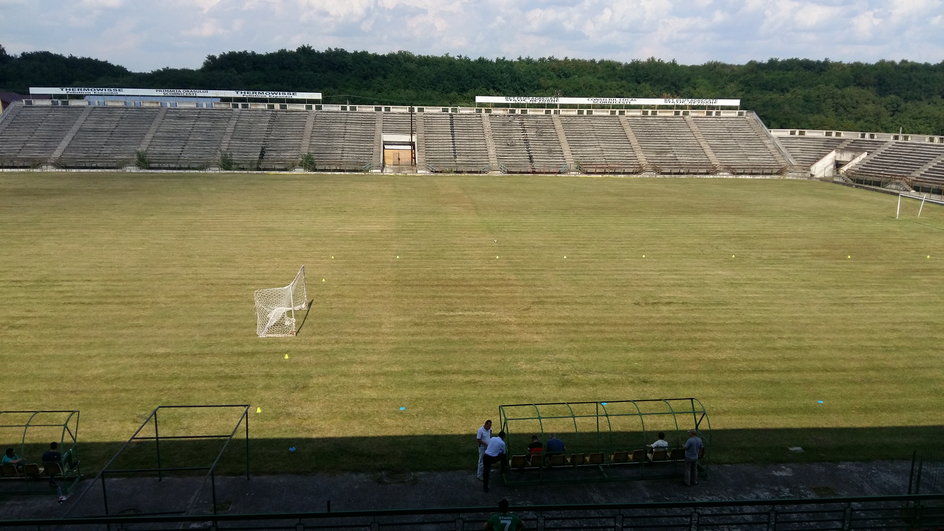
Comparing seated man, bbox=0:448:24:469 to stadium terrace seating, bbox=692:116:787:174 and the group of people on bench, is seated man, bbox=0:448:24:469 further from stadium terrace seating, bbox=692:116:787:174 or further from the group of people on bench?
Answer: stadium terrace seating, bbox=692:116:787:174

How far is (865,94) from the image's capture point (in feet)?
387

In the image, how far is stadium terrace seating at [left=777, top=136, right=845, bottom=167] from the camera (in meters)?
80.9

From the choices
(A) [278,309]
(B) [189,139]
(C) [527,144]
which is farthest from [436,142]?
(A) [278,309]

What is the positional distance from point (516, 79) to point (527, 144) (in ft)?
189

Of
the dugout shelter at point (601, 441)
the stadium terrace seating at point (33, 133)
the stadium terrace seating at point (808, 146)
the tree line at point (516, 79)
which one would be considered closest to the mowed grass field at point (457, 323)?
the dugout shelter at point (601, 441)

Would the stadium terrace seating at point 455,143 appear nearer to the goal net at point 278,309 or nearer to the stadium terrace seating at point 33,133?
the stadium terrace seating at point 33,133

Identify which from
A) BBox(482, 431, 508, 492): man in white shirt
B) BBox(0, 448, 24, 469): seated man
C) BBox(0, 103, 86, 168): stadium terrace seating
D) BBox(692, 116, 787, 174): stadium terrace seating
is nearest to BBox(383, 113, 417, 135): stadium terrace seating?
BBox(0, 103, 86, 168): stadium terrace seating

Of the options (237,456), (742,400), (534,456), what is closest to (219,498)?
(237,456)

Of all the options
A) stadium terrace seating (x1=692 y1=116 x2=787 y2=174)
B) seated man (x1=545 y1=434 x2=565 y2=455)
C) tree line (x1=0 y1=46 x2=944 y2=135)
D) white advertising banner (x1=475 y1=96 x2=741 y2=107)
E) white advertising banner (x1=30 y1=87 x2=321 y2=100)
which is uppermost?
tree line (x1=0 y1=46 x2=944 y2=135)

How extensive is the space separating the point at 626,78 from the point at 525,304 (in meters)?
129

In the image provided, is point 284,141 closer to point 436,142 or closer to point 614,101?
point 436,142

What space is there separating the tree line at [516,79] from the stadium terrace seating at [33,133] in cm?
3547

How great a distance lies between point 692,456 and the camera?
1327cm

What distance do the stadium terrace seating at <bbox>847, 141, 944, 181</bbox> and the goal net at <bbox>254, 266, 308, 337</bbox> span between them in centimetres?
6716
